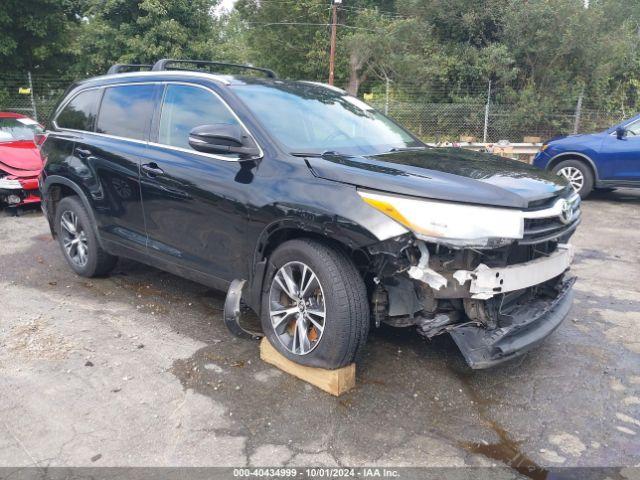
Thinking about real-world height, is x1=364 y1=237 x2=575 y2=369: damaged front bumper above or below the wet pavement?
above

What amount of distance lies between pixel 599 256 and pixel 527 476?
4.39 metres

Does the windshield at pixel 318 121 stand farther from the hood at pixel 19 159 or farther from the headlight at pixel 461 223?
the hood at pixel 19 159

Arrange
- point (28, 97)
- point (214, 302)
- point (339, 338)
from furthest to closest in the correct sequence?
1. point (28, 97)
2. point (214, 302)
3. point (339, 338)

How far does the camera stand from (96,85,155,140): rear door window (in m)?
4.36

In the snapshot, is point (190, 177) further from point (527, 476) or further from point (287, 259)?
point (527, 476)

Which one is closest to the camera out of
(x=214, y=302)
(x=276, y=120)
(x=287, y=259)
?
(x=287, y=259)

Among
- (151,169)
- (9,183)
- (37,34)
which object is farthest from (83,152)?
(37,34)

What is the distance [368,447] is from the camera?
9.02 feet

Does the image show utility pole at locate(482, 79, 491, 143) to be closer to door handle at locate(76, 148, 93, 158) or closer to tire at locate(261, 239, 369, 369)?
door handle at locate(76, 148, 93, 158)

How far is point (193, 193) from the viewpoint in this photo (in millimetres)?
3791

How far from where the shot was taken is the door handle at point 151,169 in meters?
4.06

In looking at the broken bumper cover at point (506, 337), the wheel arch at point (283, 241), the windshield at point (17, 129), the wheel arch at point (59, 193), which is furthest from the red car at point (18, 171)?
the broken bumper cover at point (506, 337)

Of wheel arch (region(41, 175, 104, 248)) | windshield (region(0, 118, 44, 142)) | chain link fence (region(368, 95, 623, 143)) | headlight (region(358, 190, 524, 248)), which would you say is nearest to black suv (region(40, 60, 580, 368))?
headlight (region(358, 190, 524, 248))

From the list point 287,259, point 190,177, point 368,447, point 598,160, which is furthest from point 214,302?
point 598,160
